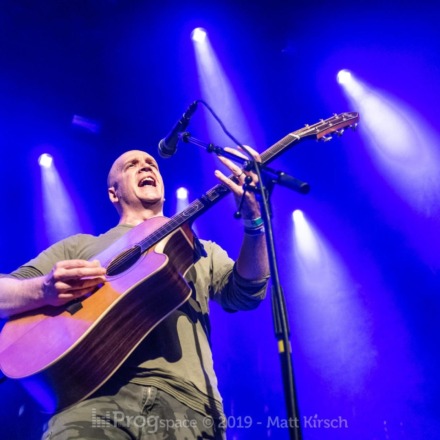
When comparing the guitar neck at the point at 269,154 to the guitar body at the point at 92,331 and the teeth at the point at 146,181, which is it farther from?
the teeth at the point at 146,181

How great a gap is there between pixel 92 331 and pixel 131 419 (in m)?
0.44

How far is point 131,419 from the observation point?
2.10 meters

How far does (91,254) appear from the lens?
2.94m

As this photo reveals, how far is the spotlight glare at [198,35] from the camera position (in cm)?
610

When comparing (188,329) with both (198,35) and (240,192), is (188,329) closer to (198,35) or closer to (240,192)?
(240,192)

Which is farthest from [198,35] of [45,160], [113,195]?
[113,195]

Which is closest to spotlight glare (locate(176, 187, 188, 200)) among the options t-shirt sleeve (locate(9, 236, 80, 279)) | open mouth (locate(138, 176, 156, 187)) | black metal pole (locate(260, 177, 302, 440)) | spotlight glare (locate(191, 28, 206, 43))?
spotlight glare (locate(191, 28, 206, 43))

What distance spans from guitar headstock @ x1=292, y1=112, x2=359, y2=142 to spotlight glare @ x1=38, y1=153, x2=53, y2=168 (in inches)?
195

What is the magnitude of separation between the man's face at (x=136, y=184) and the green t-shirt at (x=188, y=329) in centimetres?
29

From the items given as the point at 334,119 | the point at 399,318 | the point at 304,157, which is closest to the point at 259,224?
the point at 334,119

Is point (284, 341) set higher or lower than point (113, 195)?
lower

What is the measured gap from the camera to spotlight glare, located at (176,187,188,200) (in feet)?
23.2

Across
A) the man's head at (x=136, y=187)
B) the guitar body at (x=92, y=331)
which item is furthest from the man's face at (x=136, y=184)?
the guitar body at (x=92, y=331)

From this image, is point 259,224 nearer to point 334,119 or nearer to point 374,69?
point 334,119
